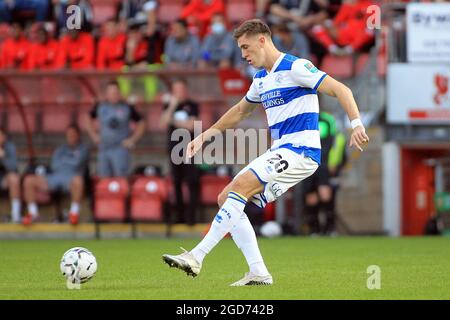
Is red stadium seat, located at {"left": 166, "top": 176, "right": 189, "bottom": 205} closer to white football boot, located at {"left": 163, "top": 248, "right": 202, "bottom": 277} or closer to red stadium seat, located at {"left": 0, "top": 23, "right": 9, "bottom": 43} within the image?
red stadium seat, located at {"left": 0, "top": 23, "right": 9, "bottom": 43}

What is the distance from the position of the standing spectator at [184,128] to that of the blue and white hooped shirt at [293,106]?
8.65 m

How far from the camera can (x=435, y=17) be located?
17.8 metres

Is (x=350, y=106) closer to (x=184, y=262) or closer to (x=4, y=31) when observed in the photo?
(x=184, y=262)

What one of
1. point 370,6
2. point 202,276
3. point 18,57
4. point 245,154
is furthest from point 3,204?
point 202,276

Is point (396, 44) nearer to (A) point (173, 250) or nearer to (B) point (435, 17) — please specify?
(B) point (435, 17)

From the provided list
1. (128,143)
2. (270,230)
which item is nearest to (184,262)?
(270,230)

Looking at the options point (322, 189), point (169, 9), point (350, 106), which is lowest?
point (322, 189)

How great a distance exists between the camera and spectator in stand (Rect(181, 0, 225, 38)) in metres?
19.9

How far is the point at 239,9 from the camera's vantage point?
2044cm

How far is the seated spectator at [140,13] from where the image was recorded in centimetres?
2008

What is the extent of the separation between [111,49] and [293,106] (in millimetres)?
11735

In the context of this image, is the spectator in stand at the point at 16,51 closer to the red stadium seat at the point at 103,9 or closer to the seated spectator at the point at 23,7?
the seated spectator at the point at 23,7

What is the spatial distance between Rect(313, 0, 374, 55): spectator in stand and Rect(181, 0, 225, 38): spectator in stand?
2.01 meters

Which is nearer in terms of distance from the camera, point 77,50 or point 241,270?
point 241,270
